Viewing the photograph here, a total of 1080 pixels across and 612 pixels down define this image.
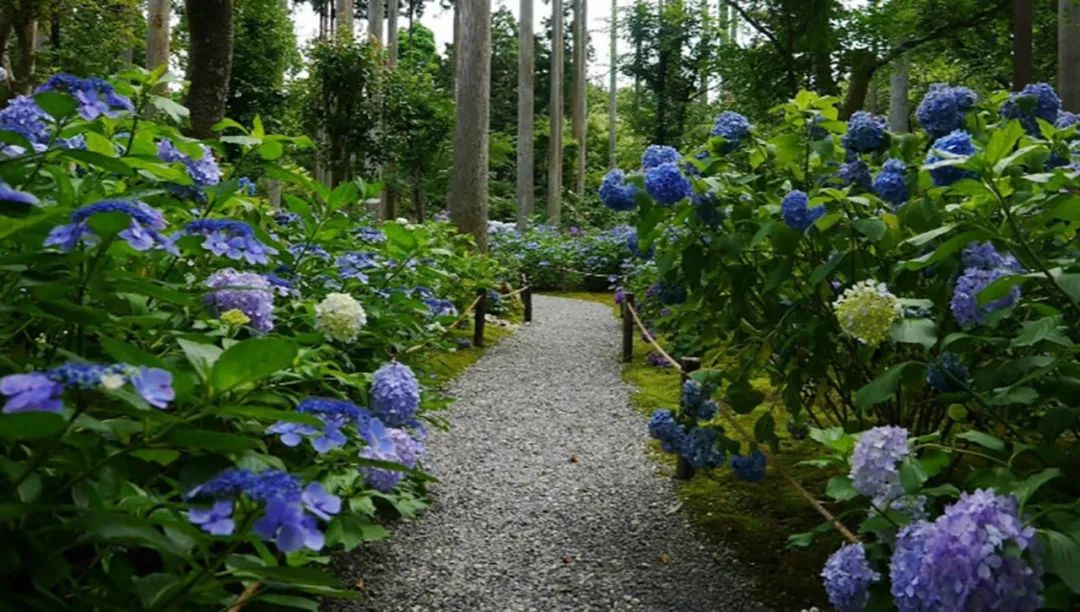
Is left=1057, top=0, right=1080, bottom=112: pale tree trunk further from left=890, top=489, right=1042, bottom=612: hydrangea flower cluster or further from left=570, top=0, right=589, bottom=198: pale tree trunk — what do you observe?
left=570, top=0, right=589, bottom=198: pale tree trunk

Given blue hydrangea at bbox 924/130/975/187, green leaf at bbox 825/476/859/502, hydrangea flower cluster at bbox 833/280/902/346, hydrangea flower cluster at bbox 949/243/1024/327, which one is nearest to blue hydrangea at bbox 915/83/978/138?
blue hydrangea at bbox 924/130/975/187

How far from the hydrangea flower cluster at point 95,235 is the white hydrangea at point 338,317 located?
0.56 metres

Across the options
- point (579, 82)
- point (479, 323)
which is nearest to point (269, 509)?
point (479, 323)

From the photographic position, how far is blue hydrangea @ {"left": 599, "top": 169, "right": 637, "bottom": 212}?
8.16ft

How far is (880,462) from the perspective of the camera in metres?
1.38

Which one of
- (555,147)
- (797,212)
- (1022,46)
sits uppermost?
(555,147)

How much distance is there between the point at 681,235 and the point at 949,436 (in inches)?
34.4

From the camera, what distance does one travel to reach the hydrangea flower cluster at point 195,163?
6.03 ft

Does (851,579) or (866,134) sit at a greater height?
(866,134)

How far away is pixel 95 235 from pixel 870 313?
4.09 feet

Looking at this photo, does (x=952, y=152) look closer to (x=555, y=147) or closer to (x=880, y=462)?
(x=880, y=462)

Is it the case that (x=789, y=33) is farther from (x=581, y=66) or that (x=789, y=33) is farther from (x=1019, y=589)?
(x=581, y=66)

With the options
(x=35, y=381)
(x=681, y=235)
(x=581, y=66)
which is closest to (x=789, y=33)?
(x=681, y=235)

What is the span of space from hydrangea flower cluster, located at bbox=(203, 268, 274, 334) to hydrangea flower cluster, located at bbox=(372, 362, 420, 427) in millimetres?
252
